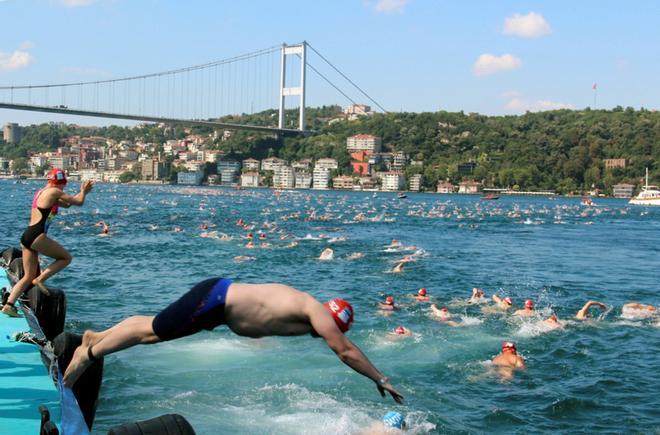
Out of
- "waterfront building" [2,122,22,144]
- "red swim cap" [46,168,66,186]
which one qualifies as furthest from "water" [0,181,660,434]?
"waterfront building" [2,122,22,144]

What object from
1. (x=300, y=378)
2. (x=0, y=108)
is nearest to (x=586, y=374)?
(x=300, y=378)

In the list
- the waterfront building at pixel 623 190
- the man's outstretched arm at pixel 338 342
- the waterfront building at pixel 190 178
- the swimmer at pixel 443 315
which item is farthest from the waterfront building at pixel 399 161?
the man's outstretched arm at pixel 338 342

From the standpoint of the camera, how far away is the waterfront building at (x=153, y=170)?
16890 cm

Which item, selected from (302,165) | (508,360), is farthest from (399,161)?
(508,360)

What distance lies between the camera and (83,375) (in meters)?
5.28

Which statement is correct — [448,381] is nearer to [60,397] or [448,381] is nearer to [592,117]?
[60,397]

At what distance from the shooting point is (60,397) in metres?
4.97

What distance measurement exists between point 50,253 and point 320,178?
151 m

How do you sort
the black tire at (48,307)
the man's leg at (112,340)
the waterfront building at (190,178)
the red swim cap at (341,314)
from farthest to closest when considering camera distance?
the waterfront building at (190,178), the black tire at (48,307), the man's leg at (112,340), the red swim cap at (341,314)

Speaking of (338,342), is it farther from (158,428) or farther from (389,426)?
(389,426)

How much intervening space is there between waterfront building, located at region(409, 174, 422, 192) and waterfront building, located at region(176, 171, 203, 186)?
49122 mm

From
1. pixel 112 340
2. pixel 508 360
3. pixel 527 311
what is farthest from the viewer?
pixel 527 311

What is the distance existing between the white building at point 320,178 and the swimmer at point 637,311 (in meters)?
143

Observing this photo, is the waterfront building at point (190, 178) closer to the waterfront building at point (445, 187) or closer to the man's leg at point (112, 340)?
the waterfront building at point (445, 187)
